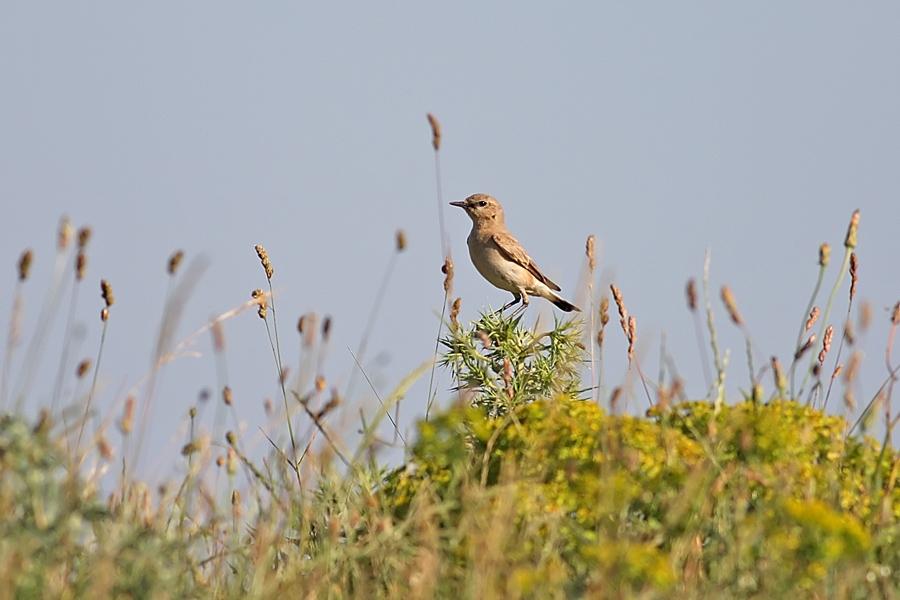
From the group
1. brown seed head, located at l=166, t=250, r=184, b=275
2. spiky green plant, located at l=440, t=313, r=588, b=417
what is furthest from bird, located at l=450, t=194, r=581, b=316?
brown seed head, located at l=166, t=250, r=184, b=275

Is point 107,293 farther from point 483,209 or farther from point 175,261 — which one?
point 483,209

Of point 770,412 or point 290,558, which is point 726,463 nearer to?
point 770,412

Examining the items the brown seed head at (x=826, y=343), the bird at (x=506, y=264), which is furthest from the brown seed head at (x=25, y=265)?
the bird at (x=506, y=264)

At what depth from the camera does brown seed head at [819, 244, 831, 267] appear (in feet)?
14.8

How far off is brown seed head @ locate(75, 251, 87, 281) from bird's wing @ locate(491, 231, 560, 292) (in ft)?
23.9

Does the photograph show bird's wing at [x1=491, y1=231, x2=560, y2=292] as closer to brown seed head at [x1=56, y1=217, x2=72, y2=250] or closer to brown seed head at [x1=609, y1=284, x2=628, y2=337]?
brown seed head at [x1=609, y1=284, x2=628, y2=337]

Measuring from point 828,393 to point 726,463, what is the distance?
1.14 metres

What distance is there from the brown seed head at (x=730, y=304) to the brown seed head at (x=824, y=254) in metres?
0.52

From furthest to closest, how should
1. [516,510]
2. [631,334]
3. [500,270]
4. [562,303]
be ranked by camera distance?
1. [562,303]
2. [500,270]
3. [631,334]
4. [516,510]

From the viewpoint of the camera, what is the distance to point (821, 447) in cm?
443

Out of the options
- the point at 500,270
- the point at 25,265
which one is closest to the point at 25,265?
the point at 25,265

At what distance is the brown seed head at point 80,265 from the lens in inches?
156

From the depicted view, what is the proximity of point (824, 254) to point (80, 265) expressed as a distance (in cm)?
283

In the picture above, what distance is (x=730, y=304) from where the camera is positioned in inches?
165
